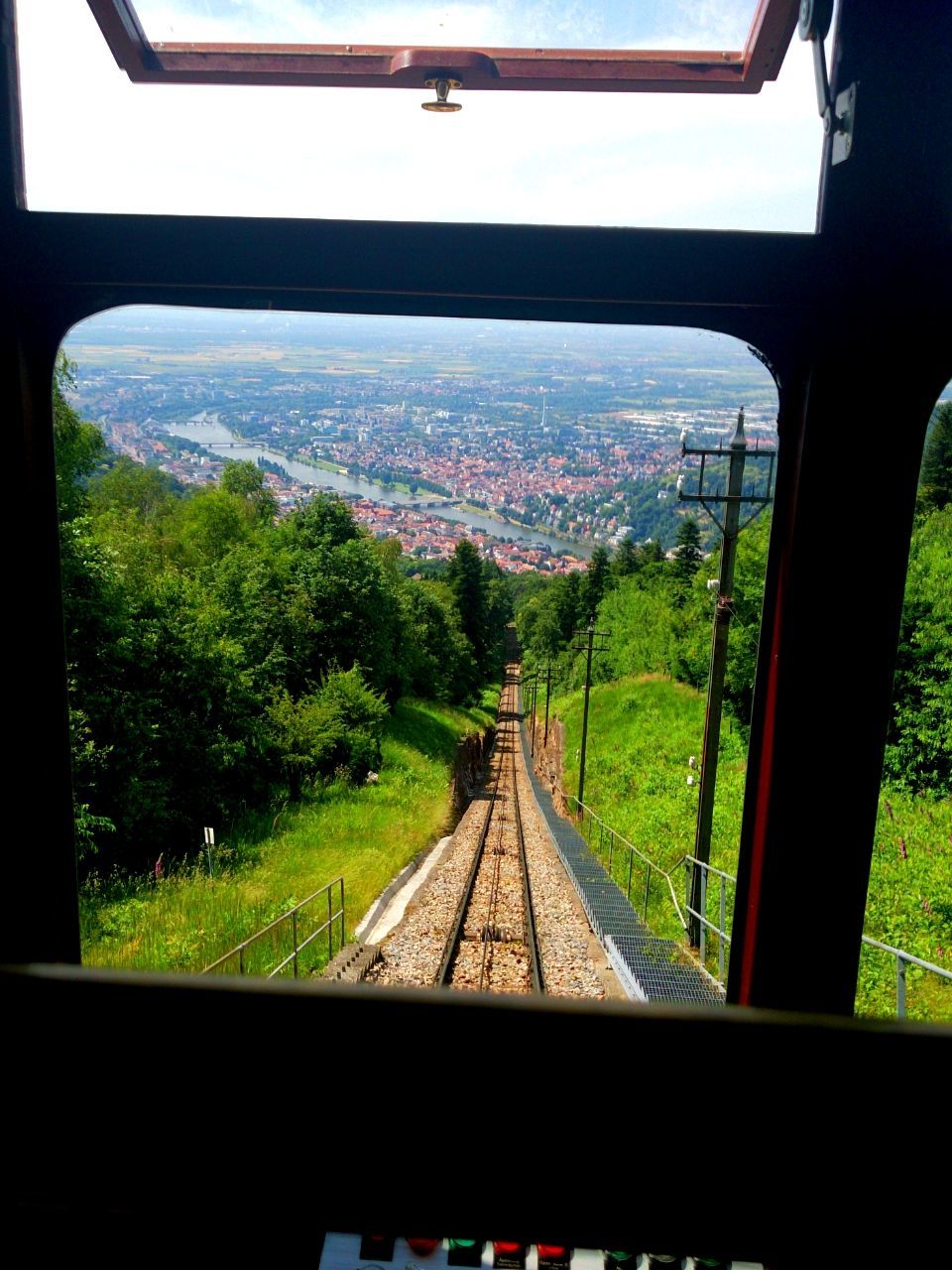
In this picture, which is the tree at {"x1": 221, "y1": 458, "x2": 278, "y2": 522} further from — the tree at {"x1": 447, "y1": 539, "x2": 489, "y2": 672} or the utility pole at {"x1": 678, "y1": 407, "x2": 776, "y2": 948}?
the utility pole at {"x1": 678, "y1": 407, "x2": 776, "y2": 948}

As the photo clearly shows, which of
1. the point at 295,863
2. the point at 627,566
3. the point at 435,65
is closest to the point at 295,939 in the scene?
the point at 295,863

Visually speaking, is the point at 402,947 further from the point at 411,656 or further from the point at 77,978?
the point at 77,978

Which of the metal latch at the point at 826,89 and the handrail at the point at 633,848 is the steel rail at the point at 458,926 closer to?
the handrail at the point at 633,848

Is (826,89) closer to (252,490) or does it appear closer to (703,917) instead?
(703,917)

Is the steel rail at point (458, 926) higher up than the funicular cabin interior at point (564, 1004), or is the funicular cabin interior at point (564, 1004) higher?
the funicular cabin interior at point (564, 1004)

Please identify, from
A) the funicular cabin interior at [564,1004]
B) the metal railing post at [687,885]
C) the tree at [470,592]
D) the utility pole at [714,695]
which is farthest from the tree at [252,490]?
the funicular cabin interior at [564,1004]

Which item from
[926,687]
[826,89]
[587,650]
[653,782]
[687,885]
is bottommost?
[653,782]

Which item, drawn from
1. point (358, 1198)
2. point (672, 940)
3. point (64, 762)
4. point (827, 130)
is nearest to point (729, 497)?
point (672, 940)
